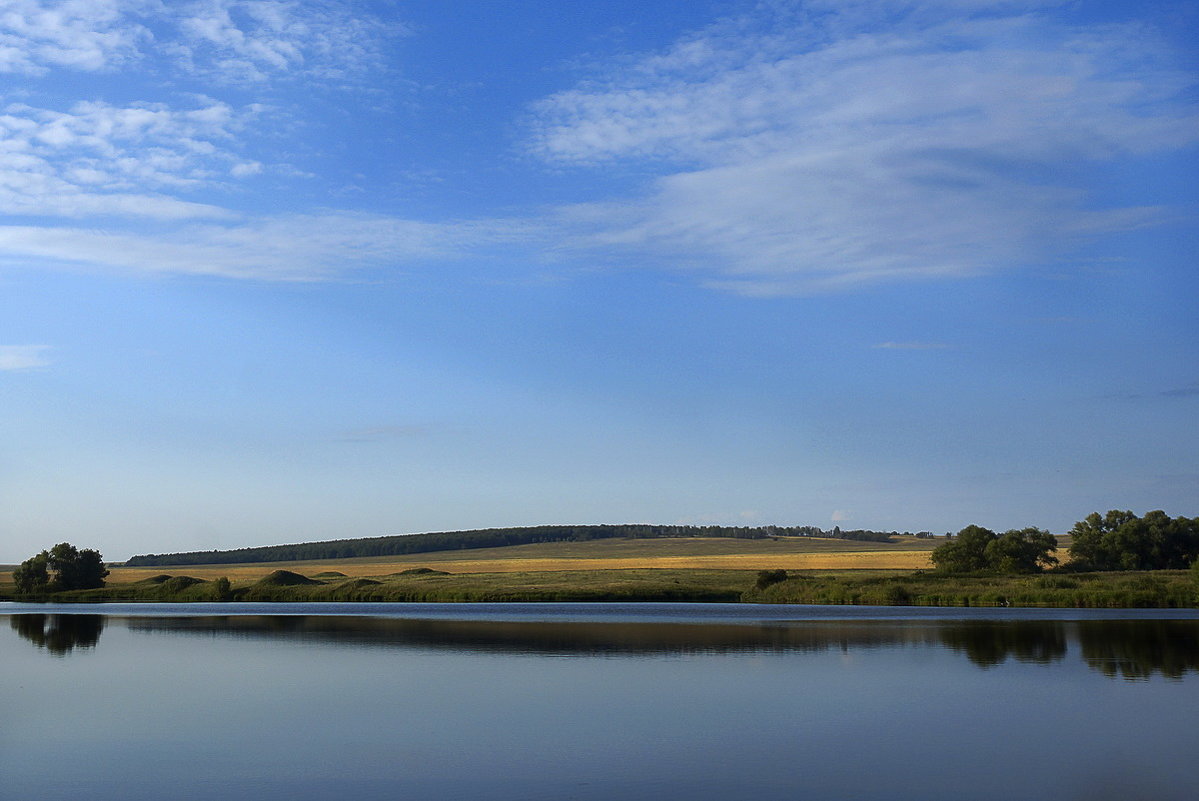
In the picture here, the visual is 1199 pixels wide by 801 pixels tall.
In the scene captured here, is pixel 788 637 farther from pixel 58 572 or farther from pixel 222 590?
pixel 58 572

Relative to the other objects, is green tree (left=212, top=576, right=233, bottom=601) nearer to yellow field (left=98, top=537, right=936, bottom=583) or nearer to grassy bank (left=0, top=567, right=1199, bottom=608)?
grassy bank (left=0, top=567, right=1199, bottom=608)

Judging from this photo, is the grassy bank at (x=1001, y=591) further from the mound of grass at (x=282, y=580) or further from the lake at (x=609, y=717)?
the mound of grass at (x=282, y=580)

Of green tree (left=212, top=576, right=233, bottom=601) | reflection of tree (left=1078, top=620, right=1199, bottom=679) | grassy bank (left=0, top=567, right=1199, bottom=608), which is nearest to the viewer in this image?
reflection of tree (left=1078, top=620, right=1199, bottom=679)

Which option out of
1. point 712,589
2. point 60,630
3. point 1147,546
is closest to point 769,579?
point 712,589

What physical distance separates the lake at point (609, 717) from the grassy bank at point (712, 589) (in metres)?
23.5

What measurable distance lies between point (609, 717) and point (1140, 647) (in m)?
20.9

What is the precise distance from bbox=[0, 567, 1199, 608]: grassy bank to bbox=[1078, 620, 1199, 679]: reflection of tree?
1515 centimetres

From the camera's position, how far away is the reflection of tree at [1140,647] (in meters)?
27.8

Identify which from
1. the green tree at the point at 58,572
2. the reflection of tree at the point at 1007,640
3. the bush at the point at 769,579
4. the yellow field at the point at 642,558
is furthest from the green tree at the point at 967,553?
the green tree at the point at 58,572

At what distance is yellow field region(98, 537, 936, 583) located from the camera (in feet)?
391

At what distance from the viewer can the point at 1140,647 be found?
33.9 m

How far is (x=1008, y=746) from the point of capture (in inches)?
687

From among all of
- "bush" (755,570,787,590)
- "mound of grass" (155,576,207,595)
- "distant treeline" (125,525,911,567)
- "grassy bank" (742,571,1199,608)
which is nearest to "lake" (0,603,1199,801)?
"grassy bank" (742,571,1199,608)

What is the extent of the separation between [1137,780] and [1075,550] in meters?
77.6
